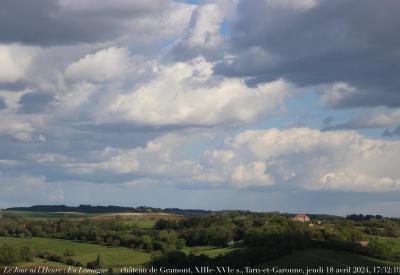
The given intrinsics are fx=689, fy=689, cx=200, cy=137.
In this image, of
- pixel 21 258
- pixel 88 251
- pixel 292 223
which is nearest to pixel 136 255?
pixel 88 251

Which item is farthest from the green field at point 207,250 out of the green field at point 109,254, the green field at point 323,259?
the green field at point 323,259

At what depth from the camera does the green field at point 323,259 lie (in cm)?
13062

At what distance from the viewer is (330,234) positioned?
17138cm

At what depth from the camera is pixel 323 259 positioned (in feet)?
439

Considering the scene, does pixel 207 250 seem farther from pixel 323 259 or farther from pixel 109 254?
pixel 323 259

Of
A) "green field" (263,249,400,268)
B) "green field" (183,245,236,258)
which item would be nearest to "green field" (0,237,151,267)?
"green field" (183,245,236,258)

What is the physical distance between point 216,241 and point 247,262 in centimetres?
5399

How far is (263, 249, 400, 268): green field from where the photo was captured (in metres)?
131

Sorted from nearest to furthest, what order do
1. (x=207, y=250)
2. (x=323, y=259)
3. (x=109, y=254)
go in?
1. (x=323, y=259)
2. (x=207, y=250)
3. (x=109, y=254)

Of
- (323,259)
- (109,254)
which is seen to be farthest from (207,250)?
(323,259)

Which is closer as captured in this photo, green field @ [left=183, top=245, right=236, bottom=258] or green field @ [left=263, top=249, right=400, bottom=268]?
green field @ [left=263, top=249, right=400, bottom=268]

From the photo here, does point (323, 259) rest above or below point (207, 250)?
below

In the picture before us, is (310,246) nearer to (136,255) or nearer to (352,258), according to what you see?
(352,258)

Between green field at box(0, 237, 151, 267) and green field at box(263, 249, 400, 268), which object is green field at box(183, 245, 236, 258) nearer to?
green field at box(0, 237, 151, 267)
